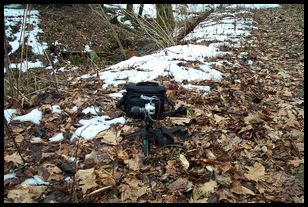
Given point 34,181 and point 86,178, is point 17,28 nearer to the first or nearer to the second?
point 34,181

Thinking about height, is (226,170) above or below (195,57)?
below

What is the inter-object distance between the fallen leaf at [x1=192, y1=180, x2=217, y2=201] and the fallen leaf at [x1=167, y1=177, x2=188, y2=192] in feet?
0.31

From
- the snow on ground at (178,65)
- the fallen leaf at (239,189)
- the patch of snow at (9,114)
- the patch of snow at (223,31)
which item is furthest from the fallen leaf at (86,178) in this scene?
the patch of snow at (223,31)

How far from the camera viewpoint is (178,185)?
2.78 m

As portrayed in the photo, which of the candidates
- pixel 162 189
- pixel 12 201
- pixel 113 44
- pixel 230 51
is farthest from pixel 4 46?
pixel 113 44

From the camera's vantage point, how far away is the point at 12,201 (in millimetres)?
2605

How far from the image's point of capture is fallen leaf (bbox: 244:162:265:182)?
287cm

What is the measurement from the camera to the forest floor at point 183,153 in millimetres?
2707

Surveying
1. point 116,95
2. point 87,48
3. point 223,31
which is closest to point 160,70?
point 116,95

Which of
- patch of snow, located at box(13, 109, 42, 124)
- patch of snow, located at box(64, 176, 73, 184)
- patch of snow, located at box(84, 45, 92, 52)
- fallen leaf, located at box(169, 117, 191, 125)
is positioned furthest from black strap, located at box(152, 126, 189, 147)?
patch of snow, located at box(84, 45, 92, 52)

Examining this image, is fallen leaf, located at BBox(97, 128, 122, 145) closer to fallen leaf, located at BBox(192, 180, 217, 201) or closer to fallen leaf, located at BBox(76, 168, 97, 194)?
fallen leaf, located at BBox(76, 168, 97, 194)

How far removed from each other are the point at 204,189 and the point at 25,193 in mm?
1349
